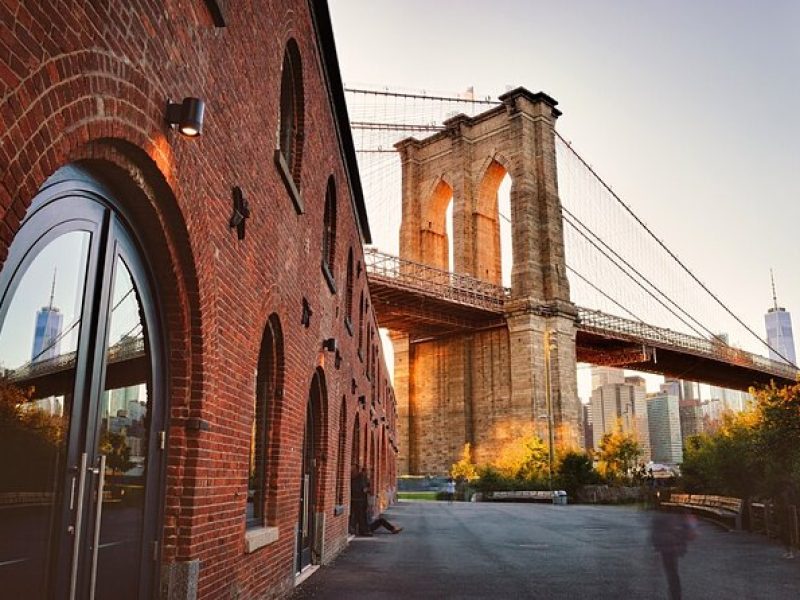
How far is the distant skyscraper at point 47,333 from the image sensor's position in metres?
3.12

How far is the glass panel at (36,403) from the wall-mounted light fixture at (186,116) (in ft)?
2.65

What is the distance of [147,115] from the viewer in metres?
3.55

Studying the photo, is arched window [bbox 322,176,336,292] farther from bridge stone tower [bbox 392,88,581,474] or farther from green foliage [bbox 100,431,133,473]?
bridge stone tower [bbox 392,88,581,474]

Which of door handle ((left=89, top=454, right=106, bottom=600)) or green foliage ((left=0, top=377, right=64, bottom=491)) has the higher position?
green foliage ((left=0, top=377, right=64, bottom=491))

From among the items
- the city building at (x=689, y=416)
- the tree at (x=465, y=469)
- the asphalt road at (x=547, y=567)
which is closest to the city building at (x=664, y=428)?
the city building at (x=689, y=416)

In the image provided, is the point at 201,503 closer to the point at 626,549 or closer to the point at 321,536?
the point at 321,536

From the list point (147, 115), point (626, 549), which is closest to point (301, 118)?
point (147, 115)

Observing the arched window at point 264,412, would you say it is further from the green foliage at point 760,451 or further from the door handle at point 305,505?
the green foliage at point 760,451

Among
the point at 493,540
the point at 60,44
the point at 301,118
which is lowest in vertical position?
the point at 493,540

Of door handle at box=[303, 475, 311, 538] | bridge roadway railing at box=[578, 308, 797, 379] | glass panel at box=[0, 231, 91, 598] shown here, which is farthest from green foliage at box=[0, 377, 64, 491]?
bridge roadway railing at box=[578, 308, 797, 379]

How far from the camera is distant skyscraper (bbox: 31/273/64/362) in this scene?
10.2 ft

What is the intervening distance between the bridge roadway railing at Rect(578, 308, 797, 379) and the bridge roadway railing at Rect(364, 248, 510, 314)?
570 cm

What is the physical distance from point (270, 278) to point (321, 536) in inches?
180

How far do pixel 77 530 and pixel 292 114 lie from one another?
562cm
